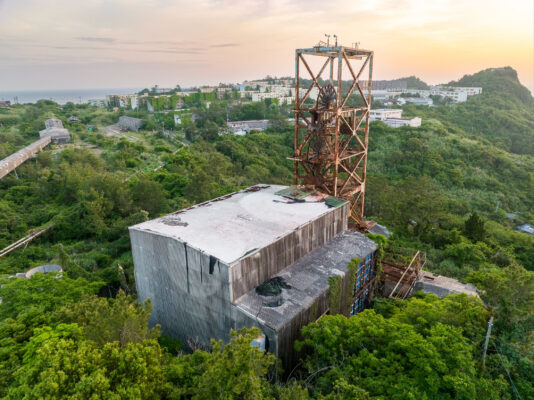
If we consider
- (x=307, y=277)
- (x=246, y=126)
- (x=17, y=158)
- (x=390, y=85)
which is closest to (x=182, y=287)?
(x=307, y=277)

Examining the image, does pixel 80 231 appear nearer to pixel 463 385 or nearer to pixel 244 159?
pixel 244 159

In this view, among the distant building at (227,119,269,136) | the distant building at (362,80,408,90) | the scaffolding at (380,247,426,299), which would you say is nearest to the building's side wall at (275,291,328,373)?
the scaffolding at (380,247,426,299)

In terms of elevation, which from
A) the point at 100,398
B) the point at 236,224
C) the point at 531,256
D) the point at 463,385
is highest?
the point at 236,224

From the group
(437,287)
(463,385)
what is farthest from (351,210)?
(463,385)

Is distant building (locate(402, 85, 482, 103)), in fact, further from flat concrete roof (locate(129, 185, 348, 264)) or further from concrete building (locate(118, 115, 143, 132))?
flat concrete roof (locate(129, 185, 348, 264))

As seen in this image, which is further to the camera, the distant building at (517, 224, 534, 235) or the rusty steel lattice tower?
the distant building at (517, 224, 534, 235)

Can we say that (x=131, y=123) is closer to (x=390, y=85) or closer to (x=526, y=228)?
(x=526, y=228)
